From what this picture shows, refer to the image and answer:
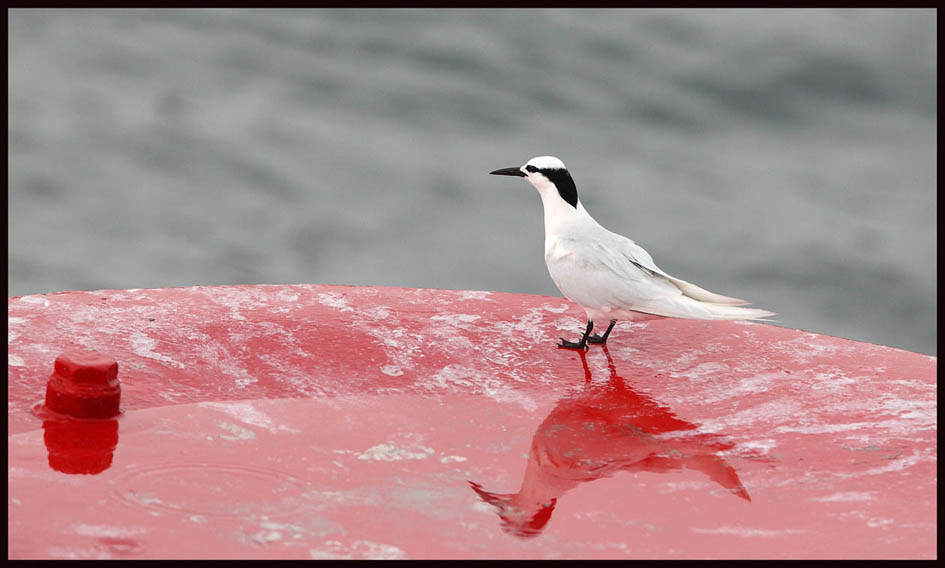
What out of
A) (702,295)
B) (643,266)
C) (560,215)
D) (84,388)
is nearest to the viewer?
(84,388)

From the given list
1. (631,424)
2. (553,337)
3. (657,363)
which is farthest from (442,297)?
(631,424)

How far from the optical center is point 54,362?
431 cm

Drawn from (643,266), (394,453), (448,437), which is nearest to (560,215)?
(643,266)

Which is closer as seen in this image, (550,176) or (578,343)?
(578,343)

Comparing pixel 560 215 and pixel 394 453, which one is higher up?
pixel 560 215

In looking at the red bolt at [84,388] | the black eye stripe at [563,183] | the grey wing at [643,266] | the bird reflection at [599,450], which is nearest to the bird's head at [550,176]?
the black eye stripe at [563,183]

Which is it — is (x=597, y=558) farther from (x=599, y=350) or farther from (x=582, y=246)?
(x=582, y=246)

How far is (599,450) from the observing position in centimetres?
405

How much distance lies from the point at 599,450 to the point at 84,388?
1.68 metres

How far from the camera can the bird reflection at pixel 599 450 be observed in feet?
12.0

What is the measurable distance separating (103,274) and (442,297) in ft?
39.6

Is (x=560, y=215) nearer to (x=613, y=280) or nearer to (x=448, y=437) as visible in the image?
(x=613, y=280)

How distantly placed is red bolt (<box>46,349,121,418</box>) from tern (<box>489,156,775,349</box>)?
2039mm

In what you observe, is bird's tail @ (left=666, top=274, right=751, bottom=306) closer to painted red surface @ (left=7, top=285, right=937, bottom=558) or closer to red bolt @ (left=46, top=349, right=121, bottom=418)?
painted red surface @ (left=7, top=285, right=937, bottom=558)
